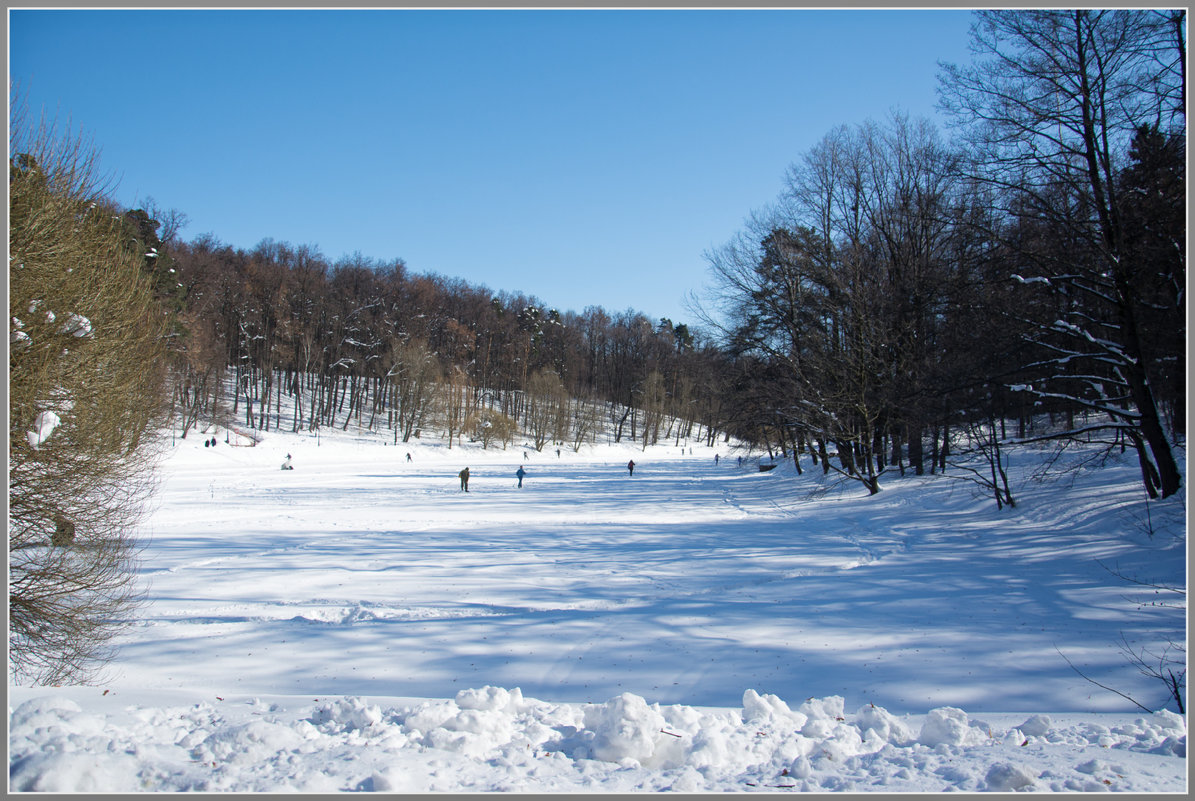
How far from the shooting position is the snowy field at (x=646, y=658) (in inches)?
148

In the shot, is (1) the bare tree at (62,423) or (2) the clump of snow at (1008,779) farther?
(1) the bare tree at (62,423)

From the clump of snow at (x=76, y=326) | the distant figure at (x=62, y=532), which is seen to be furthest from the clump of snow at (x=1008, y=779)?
the clump of snow at (x=76, y=326)

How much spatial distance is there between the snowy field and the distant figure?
1.38 meters

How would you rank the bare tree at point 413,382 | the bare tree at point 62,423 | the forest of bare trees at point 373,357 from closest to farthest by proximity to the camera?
the bare tree at point 62,423 → the forest of bare trees at point 373,357 → the bare tree at point 413,382

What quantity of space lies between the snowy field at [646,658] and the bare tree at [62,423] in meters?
0.69

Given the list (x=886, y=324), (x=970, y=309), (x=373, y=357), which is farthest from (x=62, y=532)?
(x=373, y=357)

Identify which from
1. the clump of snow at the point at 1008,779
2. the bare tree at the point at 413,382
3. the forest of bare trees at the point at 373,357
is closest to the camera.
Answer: the clump of snow at the point at 1008,779

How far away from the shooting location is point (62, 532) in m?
7.43

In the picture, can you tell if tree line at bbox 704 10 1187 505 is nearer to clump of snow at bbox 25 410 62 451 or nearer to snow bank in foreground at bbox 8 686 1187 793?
snow bank in foreground at bbox 8 686 1187 793

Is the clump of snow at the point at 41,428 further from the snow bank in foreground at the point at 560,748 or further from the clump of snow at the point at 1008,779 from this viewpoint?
the clump of snow at the point at 1008,779

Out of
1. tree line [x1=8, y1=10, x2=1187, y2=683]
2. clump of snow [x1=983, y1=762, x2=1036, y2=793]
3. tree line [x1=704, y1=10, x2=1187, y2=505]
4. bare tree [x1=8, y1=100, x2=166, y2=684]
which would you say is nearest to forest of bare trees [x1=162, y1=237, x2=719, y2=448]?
tree line [x1=8, y1=10, x2=1187, y2=683]

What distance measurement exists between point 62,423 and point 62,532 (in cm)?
132

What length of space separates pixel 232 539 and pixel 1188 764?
16.1m

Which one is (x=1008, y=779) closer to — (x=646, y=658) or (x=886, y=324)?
(x=646, y=658)
